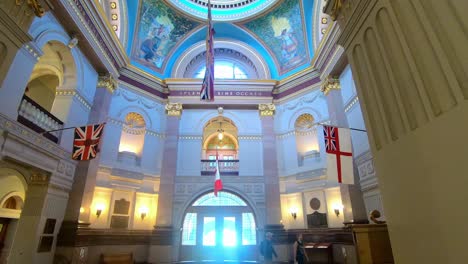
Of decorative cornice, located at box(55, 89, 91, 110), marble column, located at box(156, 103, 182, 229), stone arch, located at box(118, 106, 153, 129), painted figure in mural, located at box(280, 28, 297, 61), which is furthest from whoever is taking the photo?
painted figure in mural, located at box(280, 28, 297, 61)

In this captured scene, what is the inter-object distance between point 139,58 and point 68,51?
5250mm

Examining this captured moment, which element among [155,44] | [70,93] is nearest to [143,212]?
[70,93]

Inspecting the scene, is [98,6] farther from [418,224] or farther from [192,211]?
[418,224]

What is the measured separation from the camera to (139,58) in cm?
1566

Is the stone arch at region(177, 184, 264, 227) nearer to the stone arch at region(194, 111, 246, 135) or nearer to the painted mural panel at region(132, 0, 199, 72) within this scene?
the stone arch at region(194, 111, 246, 135)

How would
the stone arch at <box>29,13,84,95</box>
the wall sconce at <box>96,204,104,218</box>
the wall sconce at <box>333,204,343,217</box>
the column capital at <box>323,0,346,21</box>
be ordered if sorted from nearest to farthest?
the column capital at <box>323,0,346,21</box>, the stone arch at <box>29,13,84,95</box>, the wall sconce at <box>96,204,104,218</box>, the wall sconce at <box>333,204,343,217</box>

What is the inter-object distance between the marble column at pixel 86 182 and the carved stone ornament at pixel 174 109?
3.49 meters

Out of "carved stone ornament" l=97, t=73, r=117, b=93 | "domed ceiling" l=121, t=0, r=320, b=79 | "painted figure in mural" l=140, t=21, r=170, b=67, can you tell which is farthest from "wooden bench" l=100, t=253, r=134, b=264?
"painted figure in mural" l=140, t=21, r=170, b=67

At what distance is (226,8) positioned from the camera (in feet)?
56.9

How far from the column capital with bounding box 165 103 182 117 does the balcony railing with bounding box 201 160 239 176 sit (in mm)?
3357

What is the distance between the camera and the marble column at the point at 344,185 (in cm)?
1086

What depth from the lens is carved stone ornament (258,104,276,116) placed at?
1602 centimetres

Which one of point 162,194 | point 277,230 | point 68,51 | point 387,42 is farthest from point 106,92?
point 387,42

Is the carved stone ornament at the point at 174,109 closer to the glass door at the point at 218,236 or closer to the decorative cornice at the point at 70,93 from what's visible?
the decorative cornice at the point at 70,93
